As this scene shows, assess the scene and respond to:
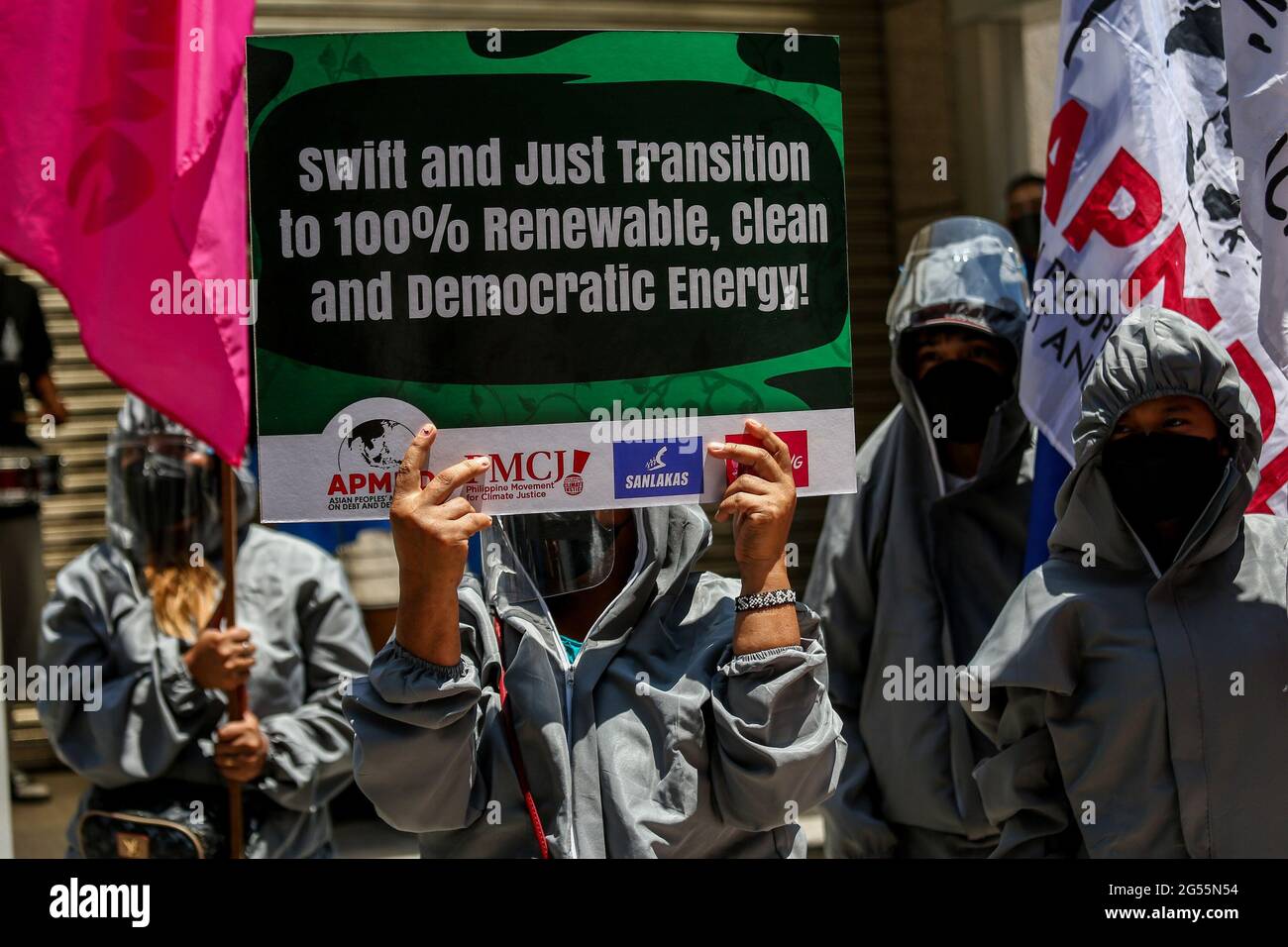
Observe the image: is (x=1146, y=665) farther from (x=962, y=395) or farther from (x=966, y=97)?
(x=966, y=97)

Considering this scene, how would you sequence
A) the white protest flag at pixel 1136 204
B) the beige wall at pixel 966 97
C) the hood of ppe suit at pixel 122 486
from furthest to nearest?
the beige wall at pixel 966 97, the hood of ppe suit at pixel 122 486, the white protest flag at pixel 1136 204

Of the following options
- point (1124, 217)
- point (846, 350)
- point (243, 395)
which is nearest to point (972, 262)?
point (1124, 217)

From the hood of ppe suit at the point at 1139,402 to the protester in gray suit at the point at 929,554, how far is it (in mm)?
813

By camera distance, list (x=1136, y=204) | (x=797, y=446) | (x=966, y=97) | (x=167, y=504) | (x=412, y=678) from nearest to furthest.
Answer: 1. (x=412, y=678)
2. (x=797, y=446)
3. (x=1136, y=204)
4. (x=167, y=504)
5. (x=966, y=97)

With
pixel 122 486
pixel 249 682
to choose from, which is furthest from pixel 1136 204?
pixel 122 486

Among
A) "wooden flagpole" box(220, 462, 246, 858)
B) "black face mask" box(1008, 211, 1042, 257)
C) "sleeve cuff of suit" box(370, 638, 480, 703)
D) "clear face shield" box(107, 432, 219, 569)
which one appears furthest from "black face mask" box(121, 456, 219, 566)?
"black face mask" box(1008, 211, 1042, 257)

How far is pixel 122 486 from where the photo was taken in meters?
4.68

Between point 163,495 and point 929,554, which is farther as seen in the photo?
point 163,495

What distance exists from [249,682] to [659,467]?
2158 mm

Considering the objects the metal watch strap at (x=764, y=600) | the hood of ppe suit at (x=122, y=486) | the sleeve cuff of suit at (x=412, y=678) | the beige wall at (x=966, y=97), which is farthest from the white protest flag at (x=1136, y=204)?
the beige wall at (x=966, y=97)

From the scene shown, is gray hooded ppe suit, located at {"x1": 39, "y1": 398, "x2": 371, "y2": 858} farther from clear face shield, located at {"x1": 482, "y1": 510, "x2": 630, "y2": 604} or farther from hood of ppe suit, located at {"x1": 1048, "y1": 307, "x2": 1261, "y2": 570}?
hood of ppe suit, located at {"x1": 1048, "y1": 307, "x2": 1261, "y2": 570}

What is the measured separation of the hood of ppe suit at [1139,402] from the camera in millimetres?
2982

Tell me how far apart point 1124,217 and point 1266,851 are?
1.51 metres

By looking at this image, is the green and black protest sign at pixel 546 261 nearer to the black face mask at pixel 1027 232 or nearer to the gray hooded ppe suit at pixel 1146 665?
the gray hooded ppe suit at pixel 1146 665
